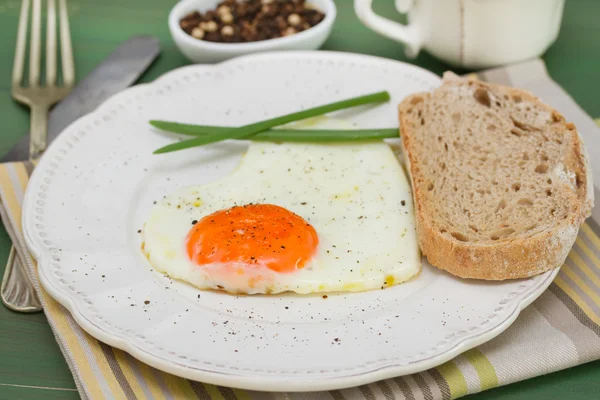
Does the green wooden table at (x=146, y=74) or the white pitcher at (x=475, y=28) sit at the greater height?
the white pitcher at (x=475, y=28)

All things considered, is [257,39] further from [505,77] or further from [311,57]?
[505,77]

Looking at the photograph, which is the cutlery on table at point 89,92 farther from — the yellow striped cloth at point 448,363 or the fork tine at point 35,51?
the yellow striped cloth at point 448,363

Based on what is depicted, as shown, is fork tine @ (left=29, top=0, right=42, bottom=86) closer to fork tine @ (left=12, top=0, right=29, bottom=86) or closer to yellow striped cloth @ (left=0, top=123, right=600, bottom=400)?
fork tine @ (left=12, top=0, right=29, bottom=86)

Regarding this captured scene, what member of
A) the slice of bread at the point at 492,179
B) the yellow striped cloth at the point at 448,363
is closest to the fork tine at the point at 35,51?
the yellow striped cloth at the point at 448,363

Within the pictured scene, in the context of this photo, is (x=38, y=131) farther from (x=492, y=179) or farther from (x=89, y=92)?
(x=492, y=179)

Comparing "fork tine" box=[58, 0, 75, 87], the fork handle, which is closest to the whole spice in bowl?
"fork tine" box=[58, 0, 75, 87]
